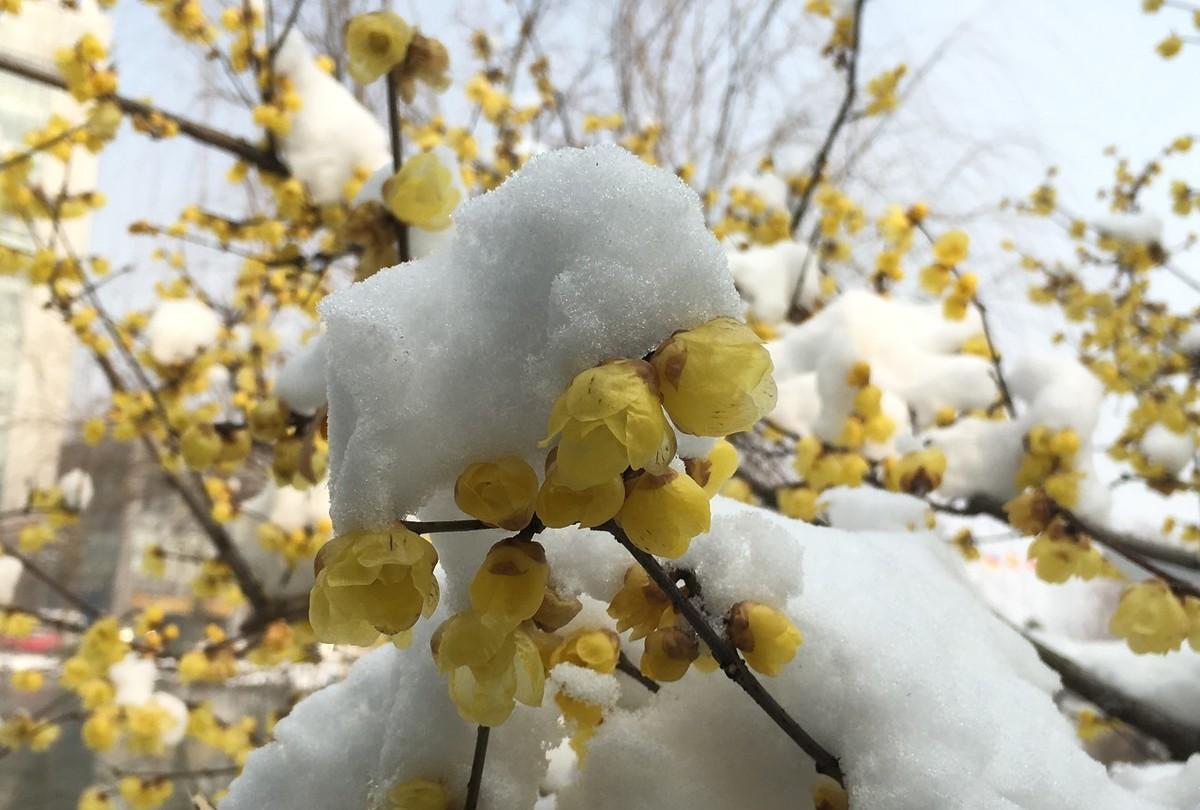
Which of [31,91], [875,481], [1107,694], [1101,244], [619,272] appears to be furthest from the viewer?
[31,91]

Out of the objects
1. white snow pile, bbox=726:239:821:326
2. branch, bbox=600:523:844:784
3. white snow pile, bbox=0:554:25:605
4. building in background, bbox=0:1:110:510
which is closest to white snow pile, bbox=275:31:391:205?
white snow pile, bbox=726:239:821:326

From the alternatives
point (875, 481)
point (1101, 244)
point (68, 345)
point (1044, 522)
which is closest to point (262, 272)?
point (875, 481)

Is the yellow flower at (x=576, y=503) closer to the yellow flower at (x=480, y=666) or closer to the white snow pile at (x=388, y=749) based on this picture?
the yellow flower at (x=480, y=666)

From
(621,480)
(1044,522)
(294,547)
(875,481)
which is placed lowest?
(294,547)

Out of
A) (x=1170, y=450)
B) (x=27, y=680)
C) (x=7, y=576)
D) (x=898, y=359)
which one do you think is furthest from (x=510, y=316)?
(x=7, y=576)

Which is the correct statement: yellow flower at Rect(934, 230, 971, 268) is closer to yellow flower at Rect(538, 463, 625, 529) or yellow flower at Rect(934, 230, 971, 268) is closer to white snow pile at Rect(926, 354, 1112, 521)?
white snow pile at Rect(926, 354, 1112, 521)

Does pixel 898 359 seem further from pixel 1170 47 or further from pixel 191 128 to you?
pixel 191 128

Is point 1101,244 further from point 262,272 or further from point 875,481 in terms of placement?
point 262,272
